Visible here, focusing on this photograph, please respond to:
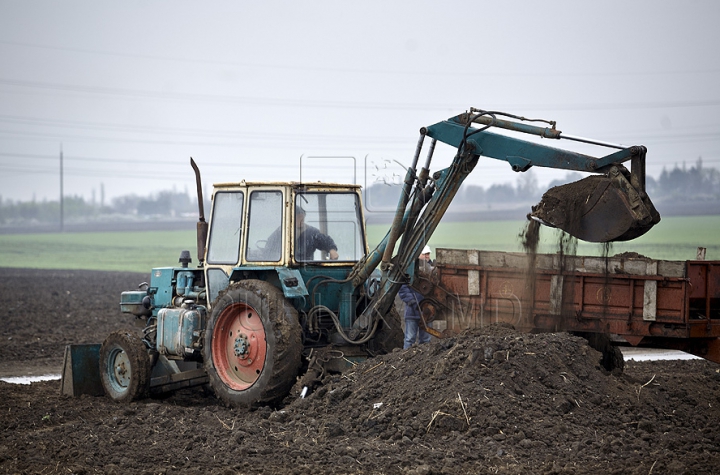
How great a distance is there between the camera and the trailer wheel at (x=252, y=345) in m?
9.16

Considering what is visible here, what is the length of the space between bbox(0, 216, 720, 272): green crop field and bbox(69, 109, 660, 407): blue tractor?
46.6 feet

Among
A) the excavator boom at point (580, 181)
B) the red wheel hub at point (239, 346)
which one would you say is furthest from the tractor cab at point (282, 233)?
the excavator boom at point (580, 181)

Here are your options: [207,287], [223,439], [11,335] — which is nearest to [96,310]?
[11,335]

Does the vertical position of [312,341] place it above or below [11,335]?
above

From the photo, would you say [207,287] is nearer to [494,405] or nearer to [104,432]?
[104,432]

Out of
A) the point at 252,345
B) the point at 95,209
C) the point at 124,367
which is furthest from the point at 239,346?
the point at 95,209

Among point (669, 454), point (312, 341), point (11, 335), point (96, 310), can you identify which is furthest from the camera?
point (96, 310)

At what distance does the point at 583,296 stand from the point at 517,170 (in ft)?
7.53

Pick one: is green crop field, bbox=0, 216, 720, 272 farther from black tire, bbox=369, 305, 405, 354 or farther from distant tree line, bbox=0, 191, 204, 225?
distant tree line, bbox=0, 191, 204, 225

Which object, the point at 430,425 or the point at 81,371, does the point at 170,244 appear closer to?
the point at 81,371

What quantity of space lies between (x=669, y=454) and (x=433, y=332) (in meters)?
4.27

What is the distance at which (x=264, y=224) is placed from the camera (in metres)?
9.86

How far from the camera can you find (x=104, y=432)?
872 cm

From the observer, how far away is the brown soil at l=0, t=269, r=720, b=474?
7047 mm
